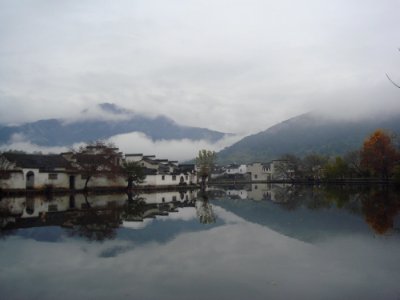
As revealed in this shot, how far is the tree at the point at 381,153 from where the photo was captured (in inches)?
2525

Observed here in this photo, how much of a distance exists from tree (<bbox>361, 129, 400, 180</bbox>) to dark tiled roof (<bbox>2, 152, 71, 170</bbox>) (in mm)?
45396

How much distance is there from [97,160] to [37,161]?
21.9 feet

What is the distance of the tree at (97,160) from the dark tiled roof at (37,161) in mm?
1941

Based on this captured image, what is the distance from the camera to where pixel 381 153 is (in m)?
64.9

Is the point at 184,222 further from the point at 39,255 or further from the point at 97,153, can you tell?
the point at 97,153

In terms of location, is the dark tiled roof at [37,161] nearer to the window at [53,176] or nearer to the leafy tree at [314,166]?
the window at [53,176]

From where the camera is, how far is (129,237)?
1564cm

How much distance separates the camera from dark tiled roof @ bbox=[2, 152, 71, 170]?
145 ft

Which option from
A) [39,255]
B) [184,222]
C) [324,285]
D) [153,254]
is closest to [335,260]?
[324,285]

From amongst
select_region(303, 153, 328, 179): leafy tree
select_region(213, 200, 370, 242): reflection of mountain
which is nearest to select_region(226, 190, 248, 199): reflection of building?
select_region(213, 200, 370, 242): reflection of mountain

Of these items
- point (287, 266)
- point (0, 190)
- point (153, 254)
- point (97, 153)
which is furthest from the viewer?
point (97, 153)

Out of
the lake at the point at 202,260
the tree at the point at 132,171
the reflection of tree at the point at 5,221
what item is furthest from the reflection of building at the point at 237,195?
the reflection of tree at the point at 5,221

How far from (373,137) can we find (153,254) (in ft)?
196

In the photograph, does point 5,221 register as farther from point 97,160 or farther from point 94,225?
point 97,160
